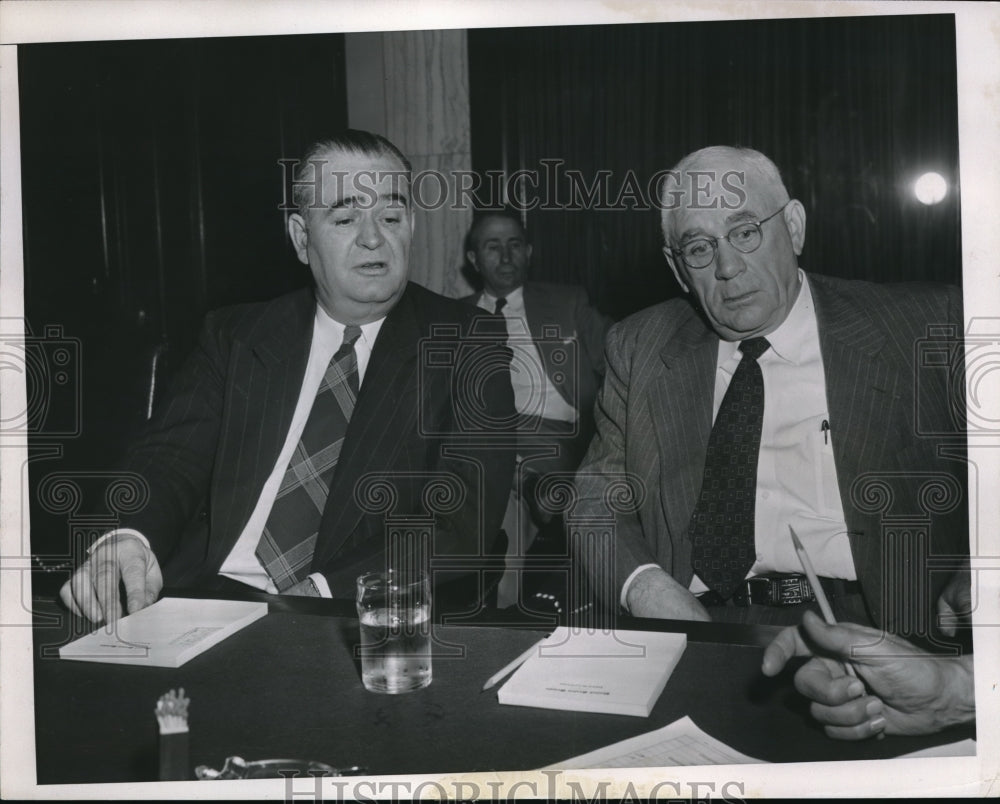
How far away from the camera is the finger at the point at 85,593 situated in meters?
1.67

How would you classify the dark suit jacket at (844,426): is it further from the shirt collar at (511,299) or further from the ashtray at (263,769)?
A: the ashtray at (263,769)

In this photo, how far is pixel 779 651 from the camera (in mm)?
1222

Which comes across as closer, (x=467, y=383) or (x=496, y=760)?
(x=496, y=760)

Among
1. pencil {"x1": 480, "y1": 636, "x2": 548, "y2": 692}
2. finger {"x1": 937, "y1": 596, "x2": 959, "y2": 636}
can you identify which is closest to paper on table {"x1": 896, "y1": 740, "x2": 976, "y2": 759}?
finger {"x1": 937, "y1": 596, "x2": 959, "y2": 636}

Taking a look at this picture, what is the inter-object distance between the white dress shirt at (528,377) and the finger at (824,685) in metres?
0.70

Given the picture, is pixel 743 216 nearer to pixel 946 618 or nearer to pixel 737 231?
pixel 737 231

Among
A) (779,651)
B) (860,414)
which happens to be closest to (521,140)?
(860,414)

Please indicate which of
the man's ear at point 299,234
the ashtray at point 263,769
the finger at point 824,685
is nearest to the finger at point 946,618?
the finger at point 824,685

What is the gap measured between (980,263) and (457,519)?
115cm

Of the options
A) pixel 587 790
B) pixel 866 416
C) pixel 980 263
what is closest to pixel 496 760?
pixel 587 790

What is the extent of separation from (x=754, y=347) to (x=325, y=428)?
0.86 metres

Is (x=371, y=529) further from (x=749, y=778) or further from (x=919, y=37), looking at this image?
(x=919, y=37)

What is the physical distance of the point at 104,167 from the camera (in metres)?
1.75

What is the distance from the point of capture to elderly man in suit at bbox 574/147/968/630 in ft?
5.55
